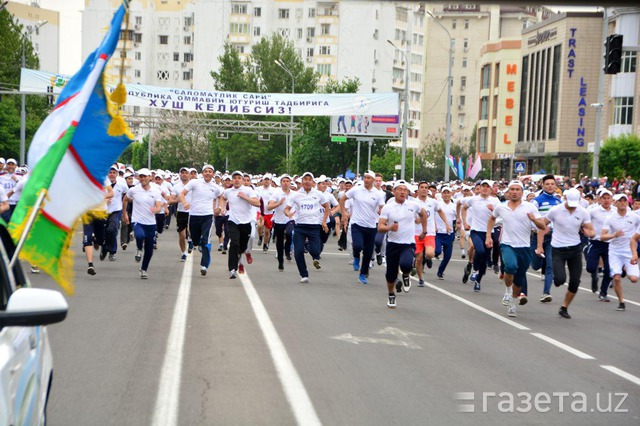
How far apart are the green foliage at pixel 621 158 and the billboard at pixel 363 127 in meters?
18.9

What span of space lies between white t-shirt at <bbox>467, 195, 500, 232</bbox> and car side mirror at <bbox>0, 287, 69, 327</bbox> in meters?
15.9

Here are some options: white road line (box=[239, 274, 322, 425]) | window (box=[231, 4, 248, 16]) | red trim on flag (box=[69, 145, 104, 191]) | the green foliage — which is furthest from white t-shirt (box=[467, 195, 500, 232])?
window (box=[231, 4, 248, 16])

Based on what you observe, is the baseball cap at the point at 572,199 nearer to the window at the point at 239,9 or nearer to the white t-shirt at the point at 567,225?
the white t-shirt at the point at 567,225

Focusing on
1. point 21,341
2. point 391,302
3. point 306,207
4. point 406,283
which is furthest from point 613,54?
point 21,341

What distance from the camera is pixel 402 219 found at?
15398 millimetres

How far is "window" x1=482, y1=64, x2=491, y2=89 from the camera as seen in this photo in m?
111

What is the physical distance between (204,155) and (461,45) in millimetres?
43234

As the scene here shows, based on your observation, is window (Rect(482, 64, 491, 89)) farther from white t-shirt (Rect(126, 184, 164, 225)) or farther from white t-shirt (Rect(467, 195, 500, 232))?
white t-shirt (Rect(126, 184, 164, 225))

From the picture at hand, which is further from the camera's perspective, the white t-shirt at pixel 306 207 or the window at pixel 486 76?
the window at pixel 486 76

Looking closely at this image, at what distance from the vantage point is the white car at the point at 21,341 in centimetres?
417

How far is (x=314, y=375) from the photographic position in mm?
9078

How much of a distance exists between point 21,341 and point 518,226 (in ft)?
36.9

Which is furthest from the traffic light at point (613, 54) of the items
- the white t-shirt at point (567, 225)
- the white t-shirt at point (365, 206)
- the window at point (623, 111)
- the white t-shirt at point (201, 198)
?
the window at point (623, 111)

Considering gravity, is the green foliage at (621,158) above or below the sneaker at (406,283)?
above
